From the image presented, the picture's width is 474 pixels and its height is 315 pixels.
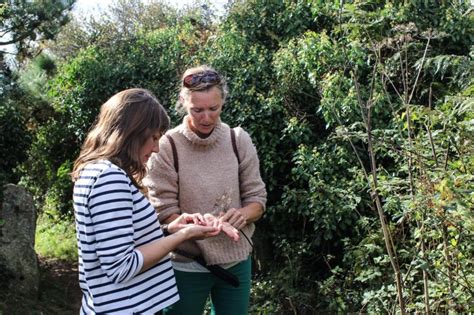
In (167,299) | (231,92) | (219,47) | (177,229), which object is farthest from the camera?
(219,47)

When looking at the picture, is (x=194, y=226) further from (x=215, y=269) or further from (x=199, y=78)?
(x=199, y=78)

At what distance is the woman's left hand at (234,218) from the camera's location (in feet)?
8.38

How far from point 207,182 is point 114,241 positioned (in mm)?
776

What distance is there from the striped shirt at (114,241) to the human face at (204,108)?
0.63 meters

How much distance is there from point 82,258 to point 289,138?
4.09m

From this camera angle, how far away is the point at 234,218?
8.46 ft

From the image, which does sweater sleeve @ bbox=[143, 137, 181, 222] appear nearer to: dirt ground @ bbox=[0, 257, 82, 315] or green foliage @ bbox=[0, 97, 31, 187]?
dirt ground @ bbox=[0, 257, 82, 315]

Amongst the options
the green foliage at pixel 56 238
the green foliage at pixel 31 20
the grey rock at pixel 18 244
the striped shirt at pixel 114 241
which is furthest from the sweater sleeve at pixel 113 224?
the green foliage at pixel 56 238

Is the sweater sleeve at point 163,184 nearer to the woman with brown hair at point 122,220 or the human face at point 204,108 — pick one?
the human face at point 204,108

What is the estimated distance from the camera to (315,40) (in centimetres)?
585

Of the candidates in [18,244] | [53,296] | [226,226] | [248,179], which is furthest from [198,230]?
[53,296]

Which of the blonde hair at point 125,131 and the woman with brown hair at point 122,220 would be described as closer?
the woman with brown hair at point 122,220

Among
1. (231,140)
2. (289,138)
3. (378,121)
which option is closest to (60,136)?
(289,138)

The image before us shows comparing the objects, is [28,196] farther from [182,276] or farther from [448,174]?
[448,174]
